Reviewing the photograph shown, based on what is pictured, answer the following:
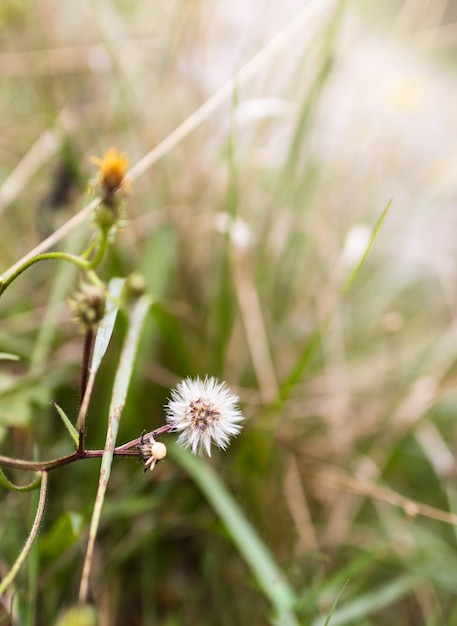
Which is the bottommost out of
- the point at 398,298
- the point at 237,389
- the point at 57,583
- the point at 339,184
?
the point at 57,583

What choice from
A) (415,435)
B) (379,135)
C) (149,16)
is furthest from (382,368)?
(149,16)

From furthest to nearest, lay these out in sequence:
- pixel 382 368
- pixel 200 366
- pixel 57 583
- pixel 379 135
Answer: pixel 379 135 < pixel 382 368 < pixel 200 366 < pixel 57 583

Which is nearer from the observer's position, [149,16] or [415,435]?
[415,435]

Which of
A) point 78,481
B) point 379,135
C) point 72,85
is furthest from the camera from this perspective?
point 379,135

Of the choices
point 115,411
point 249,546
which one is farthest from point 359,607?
point 115,411

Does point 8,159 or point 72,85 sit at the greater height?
point 72,85

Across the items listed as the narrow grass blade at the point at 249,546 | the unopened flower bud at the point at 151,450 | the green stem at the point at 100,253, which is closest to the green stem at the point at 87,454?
the unopened flower bud at the point at 151,450

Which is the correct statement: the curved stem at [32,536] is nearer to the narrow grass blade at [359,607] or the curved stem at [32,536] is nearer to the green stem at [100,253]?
the green stem at [100,253]

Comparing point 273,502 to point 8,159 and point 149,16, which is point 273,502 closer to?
point 8,159
